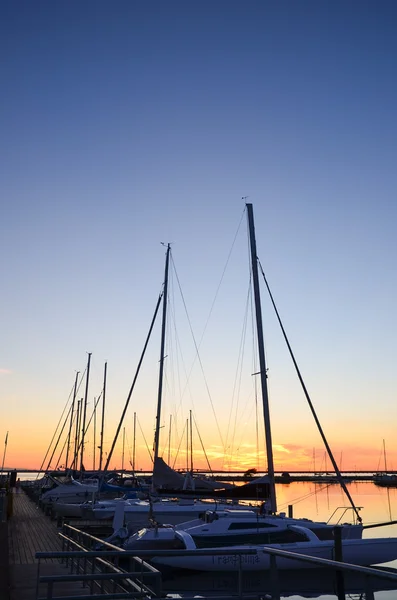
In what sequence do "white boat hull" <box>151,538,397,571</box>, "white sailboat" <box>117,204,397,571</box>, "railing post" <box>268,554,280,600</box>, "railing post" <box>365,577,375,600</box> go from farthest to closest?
"white sailboat" <box>117,204,397,571</box>
"white boat hull" <box>151,538,397,571</box>
"railing post" <box>268,554,280,600</box>
"railing post" <box>365,577,375,600</box>

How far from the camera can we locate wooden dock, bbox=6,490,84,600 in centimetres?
1384

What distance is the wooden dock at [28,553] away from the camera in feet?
45.4

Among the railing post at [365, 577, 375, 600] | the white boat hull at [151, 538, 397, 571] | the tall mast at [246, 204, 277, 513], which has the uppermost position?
the tall mast at [246, 204, 277, 513]

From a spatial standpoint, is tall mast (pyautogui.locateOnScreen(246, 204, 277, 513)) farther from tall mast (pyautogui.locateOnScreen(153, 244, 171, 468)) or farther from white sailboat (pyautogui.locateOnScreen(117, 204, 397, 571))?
tall mast (pyautogui.locateOnScreen(153, 244, 171, 468))

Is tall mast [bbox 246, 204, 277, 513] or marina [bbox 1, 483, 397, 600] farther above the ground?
tall mast [bbox 246, 204, 277, 513]

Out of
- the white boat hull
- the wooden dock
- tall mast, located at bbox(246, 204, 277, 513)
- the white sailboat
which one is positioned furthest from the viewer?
tall mast, located at bbox(246, 204, 277, 513)

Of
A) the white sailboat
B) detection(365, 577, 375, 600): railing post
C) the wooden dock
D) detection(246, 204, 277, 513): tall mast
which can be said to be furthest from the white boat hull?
detection(365, 577, 375, 600): railing post

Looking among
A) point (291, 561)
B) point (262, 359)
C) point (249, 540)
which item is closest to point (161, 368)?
point (262, 359)

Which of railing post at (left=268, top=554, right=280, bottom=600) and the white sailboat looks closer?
railing post at (left=268, top=554, right=280, bottom=600)

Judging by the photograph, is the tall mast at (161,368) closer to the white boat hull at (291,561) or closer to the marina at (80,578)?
the marina at (80,578)

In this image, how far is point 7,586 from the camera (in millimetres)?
14203

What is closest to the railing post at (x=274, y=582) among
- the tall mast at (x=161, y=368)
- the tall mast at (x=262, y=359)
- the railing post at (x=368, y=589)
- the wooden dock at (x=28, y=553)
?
the railing post at (x=368, y=589)

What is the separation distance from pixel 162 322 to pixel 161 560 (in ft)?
67.7

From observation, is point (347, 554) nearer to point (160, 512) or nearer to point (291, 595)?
point (291, 595)
